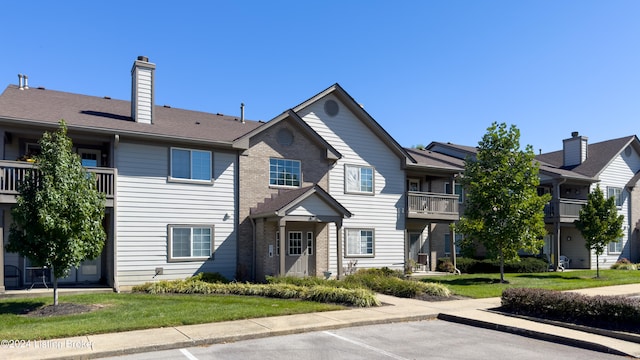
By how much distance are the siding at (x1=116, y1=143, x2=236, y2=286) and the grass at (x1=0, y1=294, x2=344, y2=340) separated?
2.59 m

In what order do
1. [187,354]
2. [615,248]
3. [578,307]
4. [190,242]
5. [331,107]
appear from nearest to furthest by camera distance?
[187,354] → [578,307] → [190,242] → [331,107] → [615,248]

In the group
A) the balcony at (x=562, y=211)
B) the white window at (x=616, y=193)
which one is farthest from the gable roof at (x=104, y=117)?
the white window at (x=616, y=193)

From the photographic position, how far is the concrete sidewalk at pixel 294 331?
9359 mm

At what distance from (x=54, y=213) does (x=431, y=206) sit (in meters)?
18.7

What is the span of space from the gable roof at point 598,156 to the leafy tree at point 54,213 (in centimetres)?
3134

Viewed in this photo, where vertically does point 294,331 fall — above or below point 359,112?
below

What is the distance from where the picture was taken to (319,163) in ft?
77.0

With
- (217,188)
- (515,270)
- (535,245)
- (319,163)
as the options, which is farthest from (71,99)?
(515,270)

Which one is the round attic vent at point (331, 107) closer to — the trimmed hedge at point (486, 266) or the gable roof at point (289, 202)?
the gable roof at point (289, 202)

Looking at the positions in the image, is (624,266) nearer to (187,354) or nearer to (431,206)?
(431,206)

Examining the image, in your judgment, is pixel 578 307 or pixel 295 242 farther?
pixel 295 242

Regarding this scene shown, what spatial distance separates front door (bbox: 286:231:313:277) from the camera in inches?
846

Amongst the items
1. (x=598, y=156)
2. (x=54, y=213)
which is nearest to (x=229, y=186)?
(x=54, y=213)

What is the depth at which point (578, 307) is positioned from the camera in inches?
486
